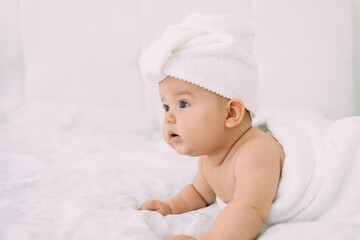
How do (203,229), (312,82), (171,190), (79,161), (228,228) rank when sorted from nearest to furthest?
(228,228) < (203,229) < (171,190) < (79,161) < (312,82)

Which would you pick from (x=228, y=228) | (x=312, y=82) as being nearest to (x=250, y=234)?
(x=228, y=228)

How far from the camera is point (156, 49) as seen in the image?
33.2 inches

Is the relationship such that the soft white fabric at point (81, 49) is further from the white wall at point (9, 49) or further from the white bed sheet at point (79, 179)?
the white bed sheet at point (79, 179)

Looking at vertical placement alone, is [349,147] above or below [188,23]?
below

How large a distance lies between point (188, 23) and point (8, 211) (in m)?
0.59

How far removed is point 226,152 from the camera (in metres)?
0.89

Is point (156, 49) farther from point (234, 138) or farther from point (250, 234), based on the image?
point (250, 234)

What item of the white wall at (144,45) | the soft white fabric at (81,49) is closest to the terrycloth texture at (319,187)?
the white wall at (144,45)

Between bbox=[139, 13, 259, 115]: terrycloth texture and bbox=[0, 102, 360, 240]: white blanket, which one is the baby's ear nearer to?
bbox=[139, 13, 259, 115]: terrycloth texture

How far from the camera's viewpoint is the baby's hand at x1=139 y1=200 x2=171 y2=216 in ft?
2.99

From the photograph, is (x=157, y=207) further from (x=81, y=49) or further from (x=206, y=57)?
(x=81, y=49)

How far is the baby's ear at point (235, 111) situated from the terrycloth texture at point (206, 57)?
1cm

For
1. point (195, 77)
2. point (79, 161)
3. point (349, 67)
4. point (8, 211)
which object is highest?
point (195, 77)

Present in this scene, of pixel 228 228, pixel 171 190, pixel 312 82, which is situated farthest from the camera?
pixel 312 82
